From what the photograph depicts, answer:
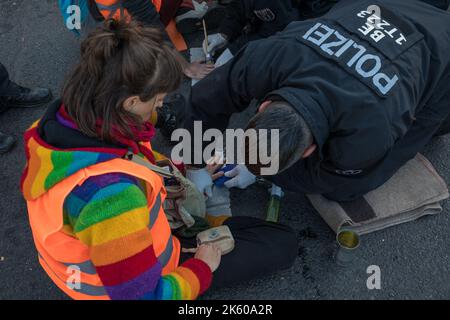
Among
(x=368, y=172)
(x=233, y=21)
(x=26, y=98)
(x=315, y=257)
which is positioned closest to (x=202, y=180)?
(x=315, y=257)

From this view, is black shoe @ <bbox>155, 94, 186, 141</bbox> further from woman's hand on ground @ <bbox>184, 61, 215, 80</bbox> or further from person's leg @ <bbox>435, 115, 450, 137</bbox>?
person's leg @ <bbox>435, 115, 450, 137</bbox>

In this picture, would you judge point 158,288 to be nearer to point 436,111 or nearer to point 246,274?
point 246,274

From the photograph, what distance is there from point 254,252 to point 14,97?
1.91 m

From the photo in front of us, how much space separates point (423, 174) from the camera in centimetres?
237

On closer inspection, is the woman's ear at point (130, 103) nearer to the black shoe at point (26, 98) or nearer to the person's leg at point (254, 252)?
A: the person's leg at point (254, 252)

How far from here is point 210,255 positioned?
1.85 metres

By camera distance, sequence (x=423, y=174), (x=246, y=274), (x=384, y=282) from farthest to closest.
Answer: (x=423, y=174)
(x=384, y=282)
(x=246, y=274)

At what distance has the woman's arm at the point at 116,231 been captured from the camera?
4.14 feet

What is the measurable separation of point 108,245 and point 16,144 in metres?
1.76

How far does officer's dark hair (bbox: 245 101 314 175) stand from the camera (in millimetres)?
1471

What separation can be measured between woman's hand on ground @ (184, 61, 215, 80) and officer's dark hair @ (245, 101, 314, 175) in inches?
58.0

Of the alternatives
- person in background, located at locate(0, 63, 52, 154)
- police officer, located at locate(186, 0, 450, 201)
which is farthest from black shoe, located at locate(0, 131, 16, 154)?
police officer, located at locate(186, 0, 450, 201)
